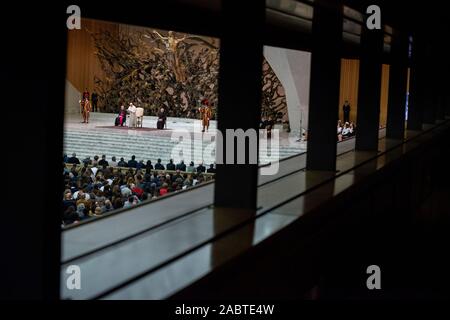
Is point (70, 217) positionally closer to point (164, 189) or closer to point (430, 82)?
point (164, 189)

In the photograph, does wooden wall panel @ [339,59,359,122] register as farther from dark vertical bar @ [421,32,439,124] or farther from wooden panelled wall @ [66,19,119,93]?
dark vertical bar @ [421,32,439,124]

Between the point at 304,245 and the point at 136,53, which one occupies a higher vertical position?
the point at 136,53

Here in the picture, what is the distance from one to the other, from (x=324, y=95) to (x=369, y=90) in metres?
2.79

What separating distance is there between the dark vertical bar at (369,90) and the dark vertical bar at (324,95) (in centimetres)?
244

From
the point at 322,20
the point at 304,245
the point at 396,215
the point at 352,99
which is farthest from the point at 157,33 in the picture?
the point at 304,245

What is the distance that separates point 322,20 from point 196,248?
14.0 feet

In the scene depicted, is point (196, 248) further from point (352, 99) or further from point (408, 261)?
point (352, 99)

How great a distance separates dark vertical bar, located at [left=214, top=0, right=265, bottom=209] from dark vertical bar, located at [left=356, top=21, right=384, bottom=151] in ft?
17.3

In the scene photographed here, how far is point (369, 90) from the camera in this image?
10492 mm

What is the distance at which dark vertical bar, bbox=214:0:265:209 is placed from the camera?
514 centimetres

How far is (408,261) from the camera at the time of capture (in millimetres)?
9734

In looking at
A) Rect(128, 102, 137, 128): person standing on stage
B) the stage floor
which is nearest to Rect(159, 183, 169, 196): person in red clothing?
the stage floor

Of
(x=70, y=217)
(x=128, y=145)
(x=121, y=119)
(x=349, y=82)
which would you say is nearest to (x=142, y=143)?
(x=128, y=145)

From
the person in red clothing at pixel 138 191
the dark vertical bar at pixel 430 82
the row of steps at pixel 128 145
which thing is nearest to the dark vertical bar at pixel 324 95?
the person in red clothing at pixel 138 191
